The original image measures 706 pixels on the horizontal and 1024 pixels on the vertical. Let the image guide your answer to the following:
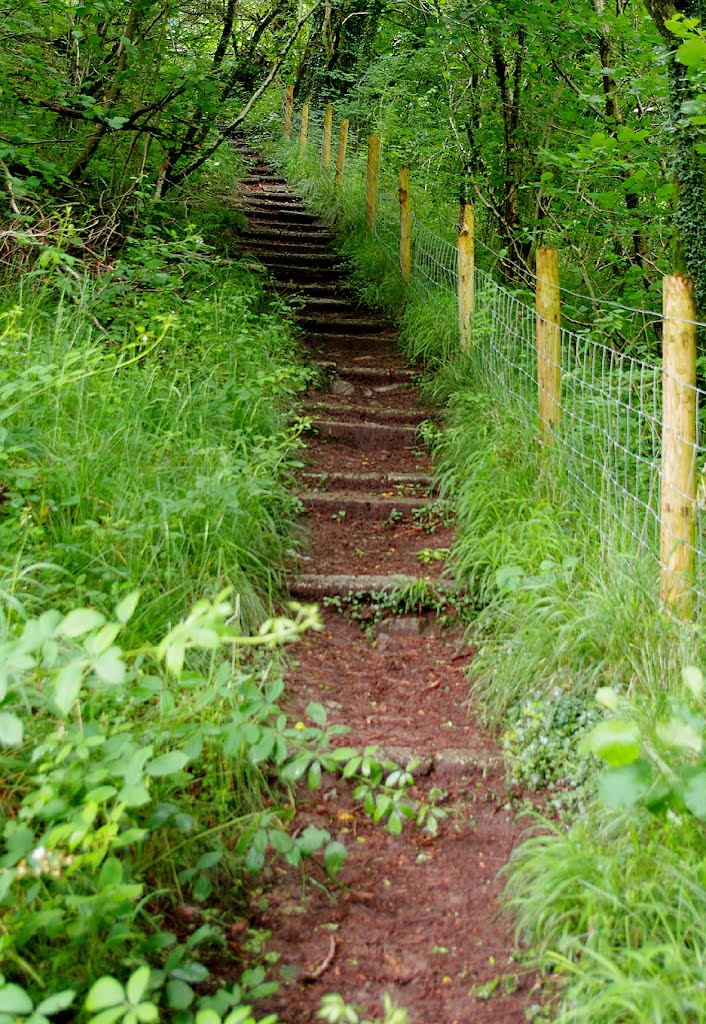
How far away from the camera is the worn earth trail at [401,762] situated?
7.27ft

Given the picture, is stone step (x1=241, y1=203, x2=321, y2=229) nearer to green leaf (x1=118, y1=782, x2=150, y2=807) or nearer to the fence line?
the fence line

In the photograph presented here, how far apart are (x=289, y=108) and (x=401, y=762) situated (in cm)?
1693

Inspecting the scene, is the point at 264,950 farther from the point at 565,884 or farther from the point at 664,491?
the point at 664,491

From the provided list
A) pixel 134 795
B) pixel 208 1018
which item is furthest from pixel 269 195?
pixel 208 1018

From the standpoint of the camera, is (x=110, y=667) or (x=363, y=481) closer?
(x=110, y=667)

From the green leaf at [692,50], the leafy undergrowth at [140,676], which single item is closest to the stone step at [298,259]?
the leafy undergrowth at [140,676]

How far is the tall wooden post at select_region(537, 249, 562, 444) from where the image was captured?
445cm

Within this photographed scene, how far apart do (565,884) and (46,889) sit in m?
1.22

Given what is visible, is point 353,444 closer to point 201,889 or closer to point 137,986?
point 201,889

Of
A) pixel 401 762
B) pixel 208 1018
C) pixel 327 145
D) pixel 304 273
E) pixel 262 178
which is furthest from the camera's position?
pixel 262 178

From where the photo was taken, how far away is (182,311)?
5758mm

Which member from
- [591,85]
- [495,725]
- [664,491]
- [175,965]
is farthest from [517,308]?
[175,965]

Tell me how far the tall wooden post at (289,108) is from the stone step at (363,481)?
13770mm

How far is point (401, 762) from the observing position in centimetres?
301
